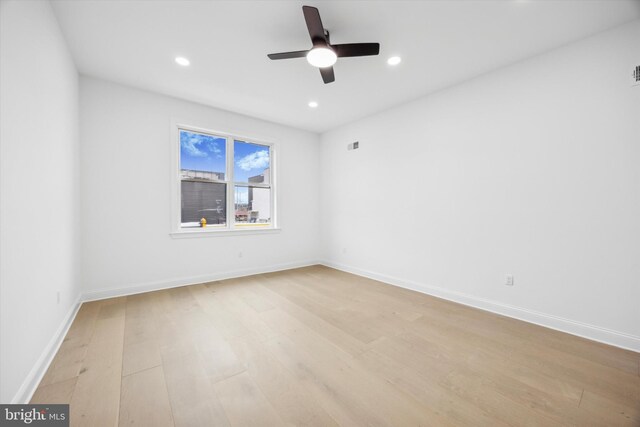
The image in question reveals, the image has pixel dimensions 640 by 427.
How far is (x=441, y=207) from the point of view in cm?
349

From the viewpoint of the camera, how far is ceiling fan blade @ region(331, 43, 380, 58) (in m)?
2.16

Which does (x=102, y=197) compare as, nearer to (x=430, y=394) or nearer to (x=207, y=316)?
(x=207, y=316)

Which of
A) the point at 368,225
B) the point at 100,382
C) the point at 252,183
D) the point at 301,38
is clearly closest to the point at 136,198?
the point at 252,183

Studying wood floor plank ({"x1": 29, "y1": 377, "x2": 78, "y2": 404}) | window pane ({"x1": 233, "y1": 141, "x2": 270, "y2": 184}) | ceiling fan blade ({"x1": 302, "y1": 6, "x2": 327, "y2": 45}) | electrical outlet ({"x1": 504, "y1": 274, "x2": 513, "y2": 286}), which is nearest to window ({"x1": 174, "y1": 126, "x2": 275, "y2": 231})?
window pane ({"x1": 233, "y1": 141, "x2": 270, "y2": 184})

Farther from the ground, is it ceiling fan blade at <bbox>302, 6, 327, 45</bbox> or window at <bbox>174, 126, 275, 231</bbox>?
ceiling fan blade at <bbox>302, 6, 327, 45</bbox>

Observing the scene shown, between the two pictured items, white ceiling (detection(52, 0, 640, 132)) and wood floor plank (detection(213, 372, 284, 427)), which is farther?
white ceiling (detection(52, 0, 640, 132))

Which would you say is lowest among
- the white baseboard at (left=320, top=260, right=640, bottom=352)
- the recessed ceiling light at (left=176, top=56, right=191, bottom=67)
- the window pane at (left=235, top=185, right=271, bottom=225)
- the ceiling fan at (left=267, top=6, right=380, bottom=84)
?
the white baseboard at (left=320, top=260, right=640, bottom=352)

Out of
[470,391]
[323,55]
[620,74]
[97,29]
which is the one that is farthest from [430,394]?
[97,29]

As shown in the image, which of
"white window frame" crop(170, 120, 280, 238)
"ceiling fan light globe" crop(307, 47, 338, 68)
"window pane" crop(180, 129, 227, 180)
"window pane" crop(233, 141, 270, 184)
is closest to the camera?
"ceiling fan light globe" crop(307, 47, 338, 68)

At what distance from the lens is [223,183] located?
4391 millimetres

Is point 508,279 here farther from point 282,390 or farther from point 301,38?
point 301,38

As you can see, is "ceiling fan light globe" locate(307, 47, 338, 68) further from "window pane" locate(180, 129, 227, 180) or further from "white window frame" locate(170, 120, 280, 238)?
"window pane" locate(180, 129, 227, 180)

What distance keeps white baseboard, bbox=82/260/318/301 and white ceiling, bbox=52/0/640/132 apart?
9.24 ft

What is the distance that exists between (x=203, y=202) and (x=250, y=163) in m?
1.15
